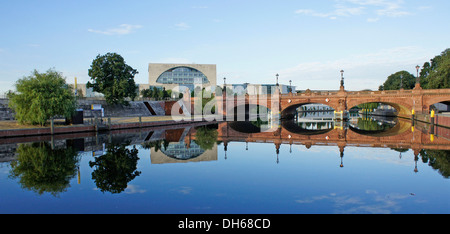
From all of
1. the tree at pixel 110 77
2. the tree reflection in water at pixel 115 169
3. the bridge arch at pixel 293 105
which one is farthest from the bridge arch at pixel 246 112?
the tree reflection in water at pixel 115 169

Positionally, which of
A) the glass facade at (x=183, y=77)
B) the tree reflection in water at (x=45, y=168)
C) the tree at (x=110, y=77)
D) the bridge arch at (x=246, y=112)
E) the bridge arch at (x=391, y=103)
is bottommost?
the tree reflection in water at (x=45, y=168)

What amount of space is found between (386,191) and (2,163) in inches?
757

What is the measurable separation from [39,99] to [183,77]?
85843 mm

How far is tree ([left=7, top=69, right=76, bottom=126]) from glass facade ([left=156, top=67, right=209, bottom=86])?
80.9m

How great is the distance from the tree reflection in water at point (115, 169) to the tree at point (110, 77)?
35.9 metres

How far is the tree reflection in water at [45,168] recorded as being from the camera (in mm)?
12823

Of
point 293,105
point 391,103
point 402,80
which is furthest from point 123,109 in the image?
point 402,80

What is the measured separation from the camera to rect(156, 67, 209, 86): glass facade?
11475cm

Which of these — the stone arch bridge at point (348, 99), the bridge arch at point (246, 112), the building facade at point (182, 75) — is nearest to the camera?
the stone arch bridge at point (348, 99)

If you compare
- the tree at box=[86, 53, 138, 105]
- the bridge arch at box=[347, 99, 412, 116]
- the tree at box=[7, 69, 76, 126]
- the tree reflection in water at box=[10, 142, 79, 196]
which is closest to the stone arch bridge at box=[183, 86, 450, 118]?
the bridge arch at box=[347, 99, 412, 116]

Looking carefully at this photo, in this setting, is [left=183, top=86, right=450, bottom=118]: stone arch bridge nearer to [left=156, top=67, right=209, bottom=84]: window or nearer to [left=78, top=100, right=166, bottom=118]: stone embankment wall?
[left=78, top=100, right=166, bottom=118]: stone embankment wall

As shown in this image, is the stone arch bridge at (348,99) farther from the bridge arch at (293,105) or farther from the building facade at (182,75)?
the building facade at (182,75)

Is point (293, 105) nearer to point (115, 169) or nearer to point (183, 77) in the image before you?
point (115, 169)
